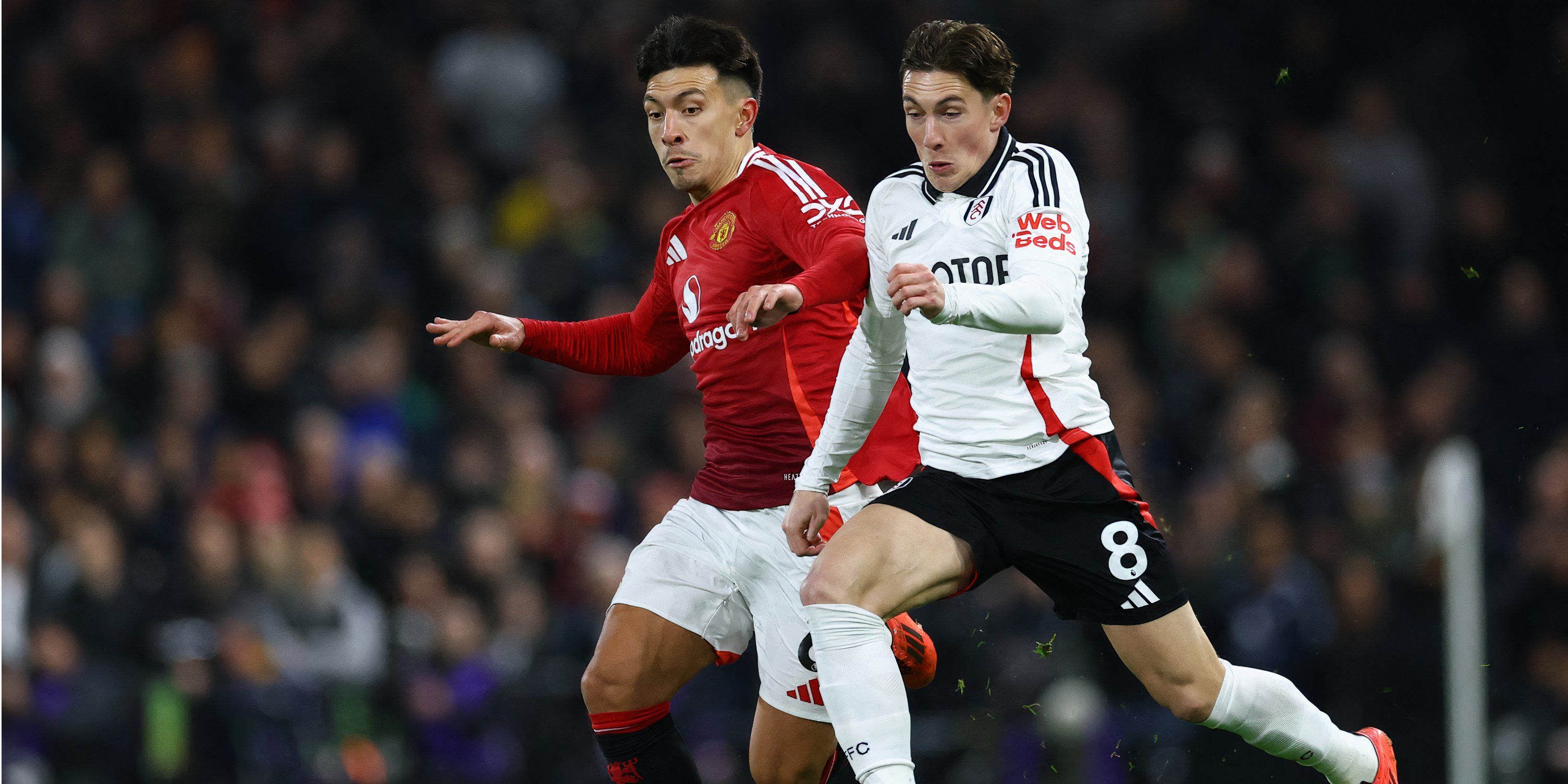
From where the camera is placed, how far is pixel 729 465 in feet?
15.2

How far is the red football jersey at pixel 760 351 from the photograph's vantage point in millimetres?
4453

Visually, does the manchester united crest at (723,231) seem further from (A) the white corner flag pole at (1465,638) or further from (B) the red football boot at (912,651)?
(A) the white corner flag pole at (1465,638)

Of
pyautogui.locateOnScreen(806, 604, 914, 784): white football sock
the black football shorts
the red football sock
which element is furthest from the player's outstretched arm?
pyautogui.locateOnScreen(806, 604, 914, 784): white football sock

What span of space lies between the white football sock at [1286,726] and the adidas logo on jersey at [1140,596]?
1.00 feet

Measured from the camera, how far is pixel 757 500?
15.0 ft

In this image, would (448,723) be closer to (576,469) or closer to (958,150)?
(576,469)

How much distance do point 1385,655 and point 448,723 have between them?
13.2 feet

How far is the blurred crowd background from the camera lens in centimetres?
666

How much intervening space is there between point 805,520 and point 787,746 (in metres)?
0.83

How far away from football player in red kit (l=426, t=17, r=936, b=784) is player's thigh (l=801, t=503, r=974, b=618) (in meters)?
0.62

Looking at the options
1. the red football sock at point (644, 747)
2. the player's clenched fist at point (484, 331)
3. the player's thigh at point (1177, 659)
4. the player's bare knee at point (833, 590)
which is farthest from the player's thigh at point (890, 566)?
the player's clenched fist at point (484, 331)

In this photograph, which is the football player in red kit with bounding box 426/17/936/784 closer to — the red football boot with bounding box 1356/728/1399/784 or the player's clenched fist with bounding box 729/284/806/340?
the player's clenched fist with bounding box 729/284/806/340

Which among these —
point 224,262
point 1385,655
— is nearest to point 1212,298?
point 1385,655

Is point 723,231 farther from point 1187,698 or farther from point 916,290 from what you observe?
point 1187,698
